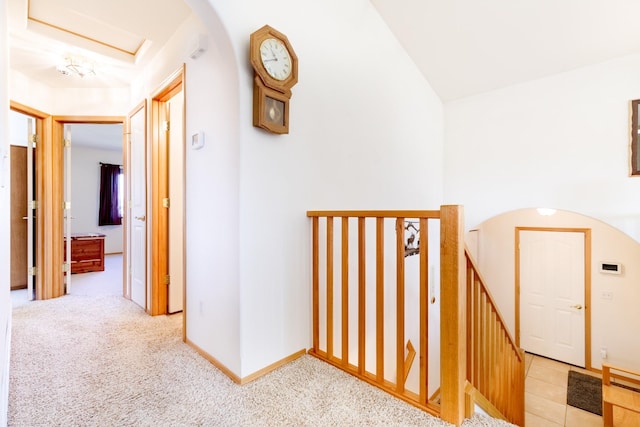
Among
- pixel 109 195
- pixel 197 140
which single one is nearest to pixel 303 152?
pixel 197 140

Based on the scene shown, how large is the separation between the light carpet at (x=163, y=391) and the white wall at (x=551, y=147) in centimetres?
285

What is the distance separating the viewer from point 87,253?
15.8 ft

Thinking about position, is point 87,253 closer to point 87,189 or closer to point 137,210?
point 87,189

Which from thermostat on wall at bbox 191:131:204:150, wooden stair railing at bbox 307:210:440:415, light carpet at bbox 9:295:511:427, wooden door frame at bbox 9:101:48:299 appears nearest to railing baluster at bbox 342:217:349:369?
wooden stair railing at bbox 307:210:440:415

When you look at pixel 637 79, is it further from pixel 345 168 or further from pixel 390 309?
pixel 390 309

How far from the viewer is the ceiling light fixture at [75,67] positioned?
262cm

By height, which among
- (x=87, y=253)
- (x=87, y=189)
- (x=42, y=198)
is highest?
(x=87, y=189)

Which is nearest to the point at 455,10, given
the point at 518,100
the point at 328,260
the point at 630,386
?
the point at 518,100

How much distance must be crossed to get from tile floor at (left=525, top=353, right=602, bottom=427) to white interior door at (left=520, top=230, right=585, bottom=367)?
24cm

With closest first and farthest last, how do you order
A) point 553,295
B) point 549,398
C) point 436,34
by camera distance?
point 436,34 < point 549,398 < point 553,295

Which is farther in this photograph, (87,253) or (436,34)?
(87,253)

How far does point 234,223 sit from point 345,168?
1.04 m

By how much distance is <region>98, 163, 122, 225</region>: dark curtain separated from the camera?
6.47 metres

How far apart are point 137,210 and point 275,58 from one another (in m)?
2.10
